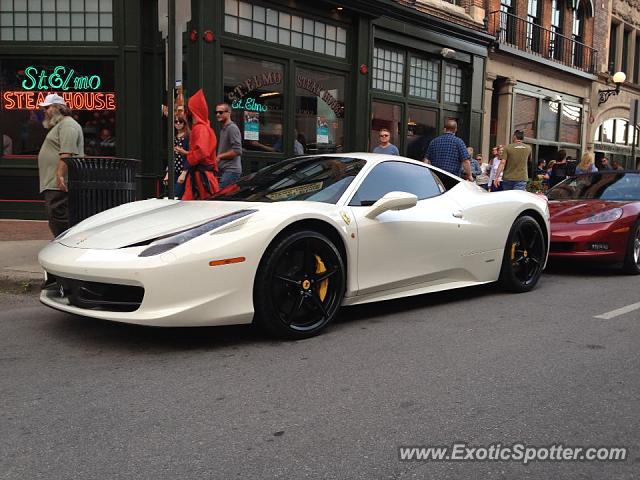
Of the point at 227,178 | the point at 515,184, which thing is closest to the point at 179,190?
the point at 227,178

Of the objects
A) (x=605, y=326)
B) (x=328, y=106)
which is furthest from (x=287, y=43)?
(x=605, y=326)

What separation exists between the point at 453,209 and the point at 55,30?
25.8 ft

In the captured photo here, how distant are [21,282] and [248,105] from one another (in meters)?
5.73

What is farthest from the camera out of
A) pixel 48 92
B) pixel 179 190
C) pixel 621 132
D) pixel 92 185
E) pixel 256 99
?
pixel 621 132

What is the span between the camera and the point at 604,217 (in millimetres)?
7172

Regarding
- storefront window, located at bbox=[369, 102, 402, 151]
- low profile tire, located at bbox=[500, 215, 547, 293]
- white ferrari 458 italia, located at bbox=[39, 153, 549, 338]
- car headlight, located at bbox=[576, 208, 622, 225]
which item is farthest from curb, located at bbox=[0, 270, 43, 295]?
storefront window, located at bbox=[369, 102, 402, 151]

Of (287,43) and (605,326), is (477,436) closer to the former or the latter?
(605,326)

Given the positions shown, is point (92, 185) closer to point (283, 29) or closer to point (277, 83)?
point (277, 83)

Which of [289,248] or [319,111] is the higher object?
[319,111]

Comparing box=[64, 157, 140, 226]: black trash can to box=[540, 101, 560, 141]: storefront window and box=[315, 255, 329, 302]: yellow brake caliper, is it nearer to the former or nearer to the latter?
box=[315, 255, 329, 302]: yellow brake caliper

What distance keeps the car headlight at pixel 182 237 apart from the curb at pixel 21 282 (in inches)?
97.6

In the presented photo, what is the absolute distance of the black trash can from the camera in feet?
19.0

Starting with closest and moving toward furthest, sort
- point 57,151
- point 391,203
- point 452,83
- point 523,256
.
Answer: point 391,203 < point 523,256 < point 57,151 < point 452,83

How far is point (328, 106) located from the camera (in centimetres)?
1202
